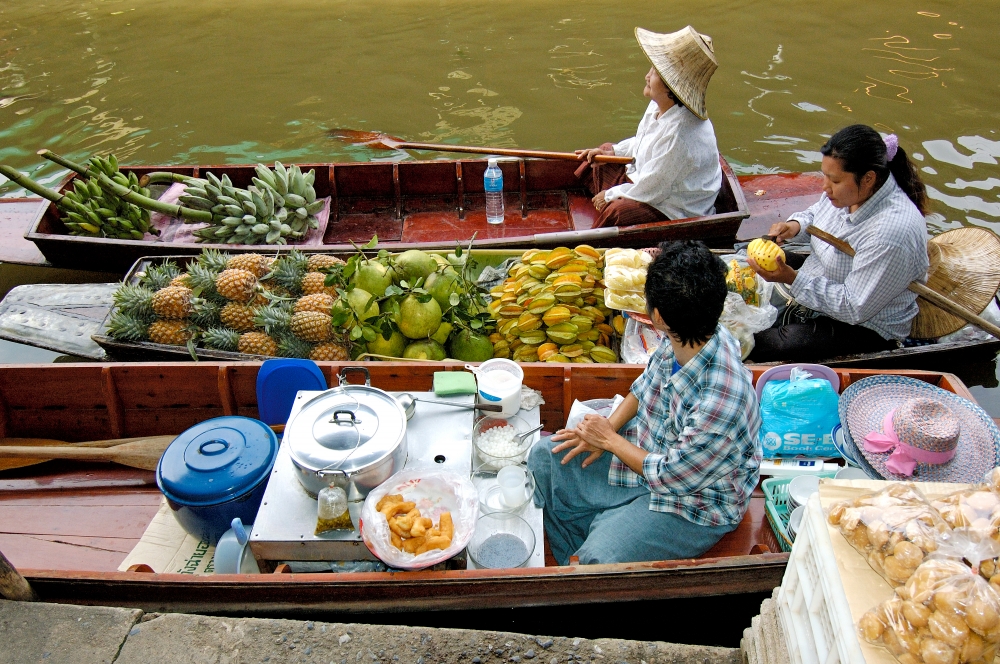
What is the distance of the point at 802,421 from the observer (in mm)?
2988

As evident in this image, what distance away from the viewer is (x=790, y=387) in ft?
9.94

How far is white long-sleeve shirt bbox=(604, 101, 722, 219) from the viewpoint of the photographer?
180 inches

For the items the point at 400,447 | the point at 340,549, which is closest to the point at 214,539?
→ the point at 340,549

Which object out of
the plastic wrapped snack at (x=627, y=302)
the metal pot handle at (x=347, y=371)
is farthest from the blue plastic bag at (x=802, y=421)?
the metal pot handle at (x=347, y=371)

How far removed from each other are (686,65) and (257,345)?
3.35m

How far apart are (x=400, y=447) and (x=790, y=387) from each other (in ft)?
5.92

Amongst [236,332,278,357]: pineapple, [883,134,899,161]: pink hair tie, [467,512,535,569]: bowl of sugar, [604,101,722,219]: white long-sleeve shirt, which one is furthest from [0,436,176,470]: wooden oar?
[883,134,899,161]: pink hair tie

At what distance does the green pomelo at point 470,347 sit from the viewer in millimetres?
3695

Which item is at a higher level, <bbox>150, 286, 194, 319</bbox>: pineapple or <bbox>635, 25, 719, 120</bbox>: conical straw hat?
<bbox>635, 25, 719, 120</bbox>: conical straw hat

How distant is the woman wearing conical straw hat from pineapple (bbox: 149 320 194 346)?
9.62ft

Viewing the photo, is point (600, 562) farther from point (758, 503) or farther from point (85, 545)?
point (85, 545)

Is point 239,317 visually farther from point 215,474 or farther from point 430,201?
point 430,201

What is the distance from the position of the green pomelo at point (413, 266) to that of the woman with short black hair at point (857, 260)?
186cm

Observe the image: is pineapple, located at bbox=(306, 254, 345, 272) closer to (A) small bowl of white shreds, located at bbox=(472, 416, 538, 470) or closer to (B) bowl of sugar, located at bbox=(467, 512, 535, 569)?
(A) small bowl of white shreds, located at bbox=(472, 416, 538, 470)
